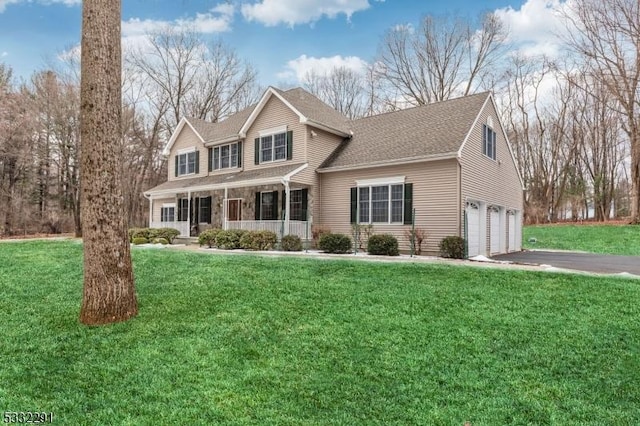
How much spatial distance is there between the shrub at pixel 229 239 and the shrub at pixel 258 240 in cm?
43

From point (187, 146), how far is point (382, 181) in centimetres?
1318

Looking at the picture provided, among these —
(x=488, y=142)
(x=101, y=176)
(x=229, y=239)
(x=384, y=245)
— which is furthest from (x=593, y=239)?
(x=101, y=176)

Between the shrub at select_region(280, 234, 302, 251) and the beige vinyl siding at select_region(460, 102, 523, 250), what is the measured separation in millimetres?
6116

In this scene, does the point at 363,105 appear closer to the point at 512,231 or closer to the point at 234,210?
the point at 234,210

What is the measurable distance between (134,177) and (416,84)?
24291 millimetres

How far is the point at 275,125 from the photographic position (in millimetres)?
18203

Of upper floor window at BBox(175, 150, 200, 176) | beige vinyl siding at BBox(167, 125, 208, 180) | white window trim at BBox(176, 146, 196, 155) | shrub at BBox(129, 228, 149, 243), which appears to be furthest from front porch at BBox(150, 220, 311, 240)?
white window trim at BBox(176, 146, 196, 155)

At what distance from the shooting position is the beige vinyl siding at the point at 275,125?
17125 millimetres

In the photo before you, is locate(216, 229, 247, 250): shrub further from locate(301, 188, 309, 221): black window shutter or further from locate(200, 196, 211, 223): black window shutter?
locate(200, 196, 211, 223): black window shutter

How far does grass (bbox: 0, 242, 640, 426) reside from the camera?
→ 3.44m

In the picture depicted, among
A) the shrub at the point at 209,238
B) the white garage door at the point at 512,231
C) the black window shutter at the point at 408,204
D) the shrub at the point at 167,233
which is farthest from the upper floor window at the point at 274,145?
the white garage door at the point at 512,231

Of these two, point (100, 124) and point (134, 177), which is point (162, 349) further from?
point (134, 177)

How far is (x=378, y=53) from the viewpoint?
33.2m

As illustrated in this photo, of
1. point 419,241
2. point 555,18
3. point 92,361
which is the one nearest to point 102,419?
point 92,361
